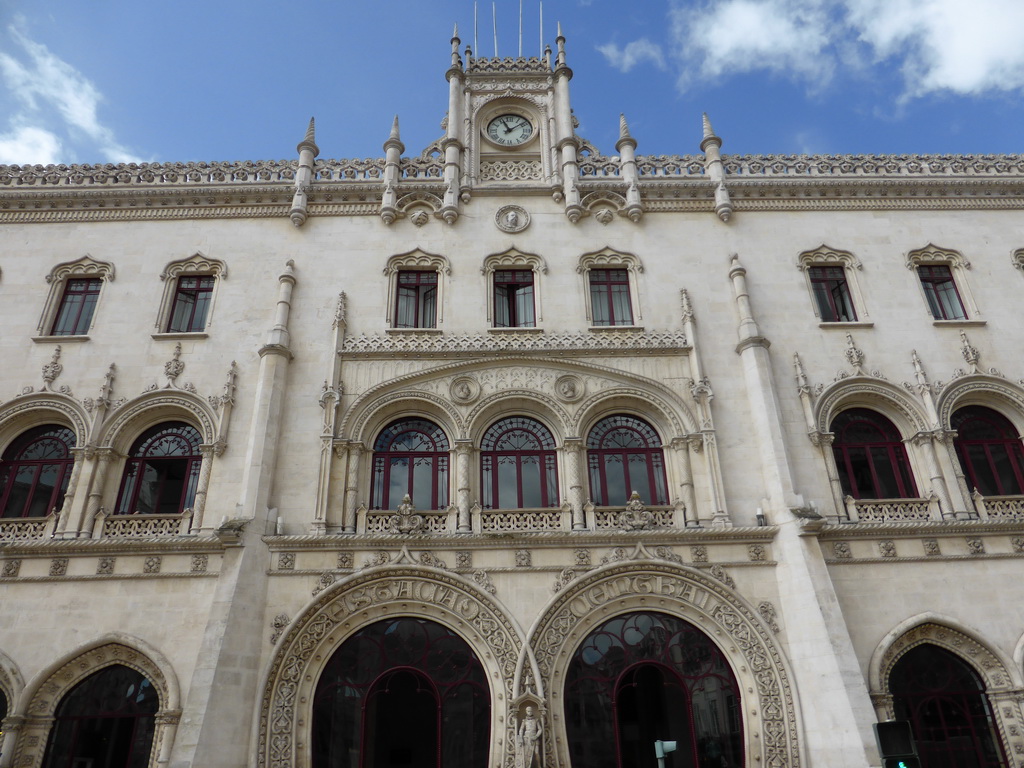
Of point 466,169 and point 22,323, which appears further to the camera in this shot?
point 466,169

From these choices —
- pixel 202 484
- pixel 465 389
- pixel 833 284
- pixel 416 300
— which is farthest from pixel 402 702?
pixel 833 284

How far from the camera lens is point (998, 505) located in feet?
56.2

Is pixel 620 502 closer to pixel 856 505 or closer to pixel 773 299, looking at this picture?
pixel 856 505

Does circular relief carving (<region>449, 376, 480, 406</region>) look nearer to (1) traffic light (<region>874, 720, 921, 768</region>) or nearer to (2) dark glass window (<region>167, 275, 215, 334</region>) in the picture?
(2) dark glass window (<region>167, 275, 215, 334</region>)

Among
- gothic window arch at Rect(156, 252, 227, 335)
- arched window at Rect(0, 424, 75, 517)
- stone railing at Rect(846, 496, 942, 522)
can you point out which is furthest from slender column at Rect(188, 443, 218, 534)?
stone railing at Rect(846, 496, 942, 522)

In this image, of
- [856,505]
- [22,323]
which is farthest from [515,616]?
[22,323]

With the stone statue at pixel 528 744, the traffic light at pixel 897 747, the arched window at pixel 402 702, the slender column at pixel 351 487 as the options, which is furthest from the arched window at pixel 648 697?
the traffic light at pixel 897 747

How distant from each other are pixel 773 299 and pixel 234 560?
606 inches

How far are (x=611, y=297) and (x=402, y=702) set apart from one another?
38.5 feet

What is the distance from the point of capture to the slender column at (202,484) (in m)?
16.4

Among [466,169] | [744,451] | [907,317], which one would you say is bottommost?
[744,451]

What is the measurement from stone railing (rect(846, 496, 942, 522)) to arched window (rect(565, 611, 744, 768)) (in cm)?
494

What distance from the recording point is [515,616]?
50.2 ft

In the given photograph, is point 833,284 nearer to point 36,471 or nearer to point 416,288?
point 416,288
